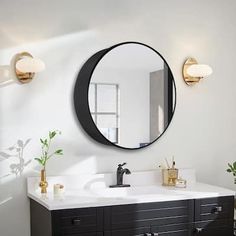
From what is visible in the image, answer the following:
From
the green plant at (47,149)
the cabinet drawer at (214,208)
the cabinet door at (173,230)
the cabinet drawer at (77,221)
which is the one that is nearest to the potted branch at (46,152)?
the green plant at (47,149)

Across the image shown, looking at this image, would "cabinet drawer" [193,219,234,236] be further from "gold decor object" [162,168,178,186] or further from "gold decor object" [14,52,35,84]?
"gold decor object" [14,52,35,84]

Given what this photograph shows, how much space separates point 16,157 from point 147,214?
100 centimetres

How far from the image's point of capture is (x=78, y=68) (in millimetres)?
3498

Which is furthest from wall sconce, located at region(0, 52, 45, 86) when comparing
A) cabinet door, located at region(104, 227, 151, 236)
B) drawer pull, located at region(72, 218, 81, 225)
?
cabinet door, located at region(104, 227, 151, 236)

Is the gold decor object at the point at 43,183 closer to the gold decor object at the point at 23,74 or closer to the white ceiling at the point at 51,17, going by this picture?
the gold decor object at the point at 23,74

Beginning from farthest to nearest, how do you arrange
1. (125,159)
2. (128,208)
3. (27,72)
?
(125,159)
(27,72)
(128,208)

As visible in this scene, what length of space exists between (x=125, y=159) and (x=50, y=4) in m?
1.29

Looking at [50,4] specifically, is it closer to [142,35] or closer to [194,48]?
[142,35]

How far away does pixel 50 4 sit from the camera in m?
3.42

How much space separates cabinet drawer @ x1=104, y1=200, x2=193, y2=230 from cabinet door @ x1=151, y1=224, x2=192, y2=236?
0.09 ft

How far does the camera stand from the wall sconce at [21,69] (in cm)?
321

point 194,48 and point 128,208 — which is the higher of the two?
point 194,48

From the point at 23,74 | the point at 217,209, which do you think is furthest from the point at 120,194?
A: the point at 23,74

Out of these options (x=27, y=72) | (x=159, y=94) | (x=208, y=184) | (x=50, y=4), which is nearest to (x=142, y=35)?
(x=159, y=94)
